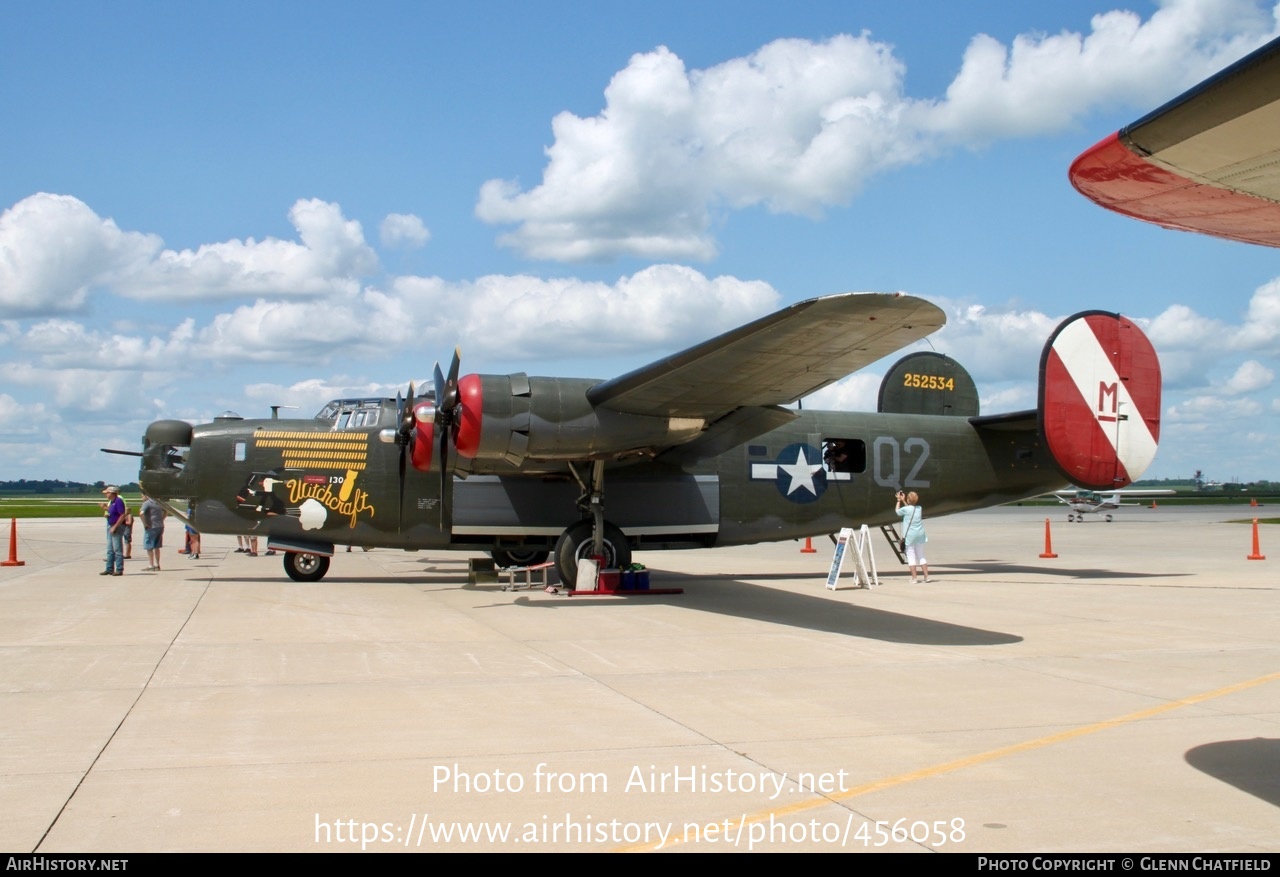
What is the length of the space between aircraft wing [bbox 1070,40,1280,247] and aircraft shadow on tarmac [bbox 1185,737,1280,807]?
269 centimetres

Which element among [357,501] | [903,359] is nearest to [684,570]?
[903,359]

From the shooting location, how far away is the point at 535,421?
42.7ft

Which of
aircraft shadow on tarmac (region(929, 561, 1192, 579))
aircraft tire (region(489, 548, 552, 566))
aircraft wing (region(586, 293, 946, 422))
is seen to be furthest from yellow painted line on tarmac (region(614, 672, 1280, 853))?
aircraft tire (region(489, 548, 552, 566))

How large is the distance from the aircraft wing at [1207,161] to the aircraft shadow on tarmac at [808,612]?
6.82 metres

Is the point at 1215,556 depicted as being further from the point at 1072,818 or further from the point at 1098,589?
the point at 1072,818

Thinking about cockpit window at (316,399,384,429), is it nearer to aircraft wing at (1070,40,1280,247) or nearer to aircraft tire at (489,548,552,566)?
aircraft tire at (489,548,552,566)

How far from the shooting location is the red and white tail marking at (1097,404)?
48.2 ft

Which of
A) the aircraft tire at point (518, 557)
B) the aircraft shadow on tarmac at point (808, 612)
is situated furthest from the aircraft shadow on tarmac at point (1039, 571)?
the aircraft tire at point (518, 557)

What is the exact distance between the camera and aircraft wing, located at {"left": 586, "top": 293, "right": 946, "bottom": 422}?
9.84m

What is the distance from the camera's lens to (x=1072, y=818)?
4.64 metres

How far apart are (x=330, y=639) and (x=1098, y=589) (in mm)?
11170

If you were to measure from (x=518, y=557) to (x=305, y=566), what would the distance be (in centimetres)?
344

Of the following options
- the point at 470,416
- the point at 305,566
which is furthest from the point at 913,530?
the point at 305,566

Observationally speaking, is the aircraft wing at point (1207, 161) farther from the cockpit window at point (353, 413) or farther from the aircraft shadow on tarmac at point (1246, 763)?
the cockpit window at point (353, 413)
